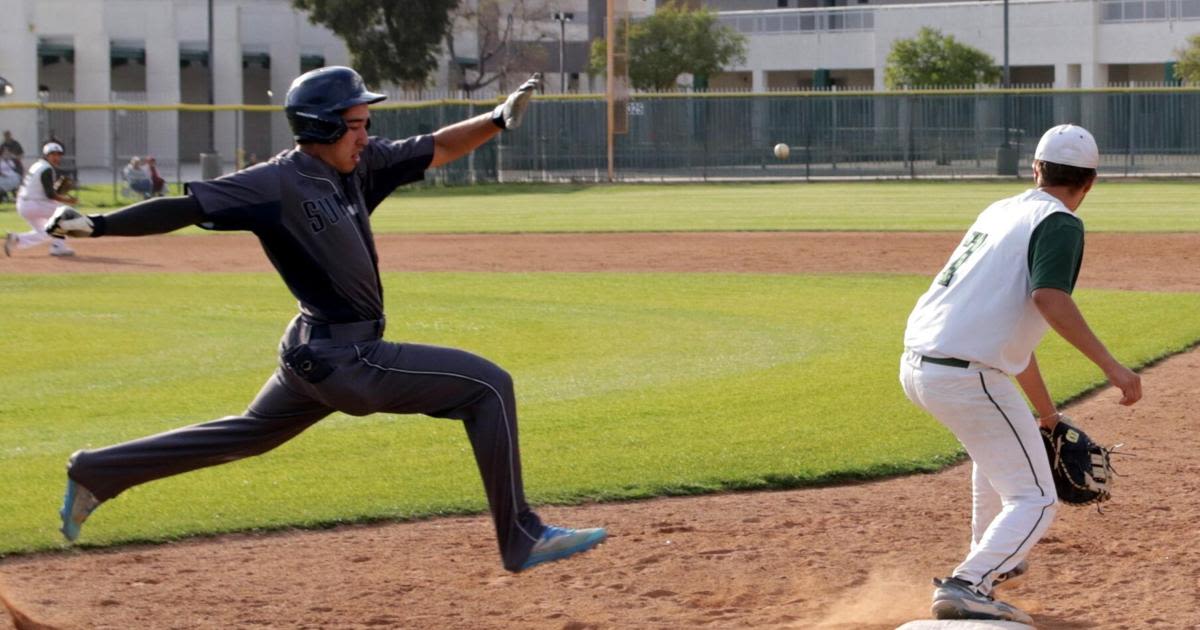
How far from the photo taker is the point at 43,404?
402 inches

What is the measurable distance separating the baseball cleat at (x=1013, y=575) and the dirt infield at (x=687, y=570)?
9 cm

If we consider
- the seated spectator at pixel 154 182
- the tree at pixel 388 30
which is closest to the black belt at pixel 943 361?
the seated spectator at pixel 154 182

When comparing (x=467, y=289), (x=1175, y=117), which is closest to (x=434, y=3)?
(x=1175, y=117)

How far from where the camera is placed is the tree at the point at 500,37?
63594 mm

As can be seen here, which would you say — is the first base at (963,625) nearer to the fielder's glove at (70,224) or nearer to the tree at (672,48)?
the fielder's glove at (70,224)

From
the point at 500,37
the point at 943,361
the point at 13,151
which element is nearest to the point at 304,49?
the point at 500,37

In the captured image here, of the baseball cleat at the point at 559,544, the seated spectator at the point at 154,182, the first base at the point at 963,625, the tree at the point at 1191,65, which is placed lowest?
the first base at the point at 963,625

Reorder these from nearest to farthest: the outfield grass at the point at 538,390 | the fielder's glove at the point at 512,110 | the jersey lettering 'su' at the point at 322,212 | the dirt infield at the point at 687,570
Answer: the jersey lettering 'su' at the point at 322,212 → the dirt infield at the point at 687,570 → the fielder's glove at the point at 512,110 → the outfield grass at the point at 538,390

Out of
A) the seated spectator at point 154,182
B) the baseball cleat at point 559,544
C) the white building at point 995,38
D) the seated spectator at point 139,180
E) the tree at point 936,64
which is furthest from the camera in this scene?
the white building at point 995,38

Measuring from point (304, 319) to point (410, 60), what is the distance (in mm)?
51318

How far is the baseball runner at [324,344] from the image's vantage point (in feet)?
17.0

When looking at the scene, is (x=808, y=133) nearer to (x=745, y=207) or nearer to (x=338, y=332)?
(x=745, y=207)

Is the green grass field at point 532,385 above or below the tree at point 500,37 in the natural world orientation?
below

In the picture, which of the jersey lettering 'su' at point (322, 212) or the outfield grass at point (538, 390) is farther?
the outfield grass at point (538, 390)
